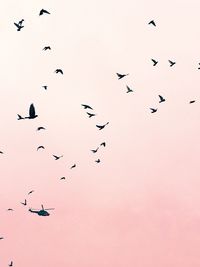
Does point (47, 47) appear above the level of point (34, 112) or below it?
above

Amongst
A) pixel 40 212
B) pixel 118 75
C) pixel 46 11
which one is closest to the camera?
pixel 40 212

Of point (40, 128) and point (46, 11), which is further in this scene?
point (40, 128)

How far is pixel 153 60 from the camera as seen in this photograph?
37.3 meters

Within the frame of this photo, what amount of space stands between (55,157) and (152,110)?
25.0 feet

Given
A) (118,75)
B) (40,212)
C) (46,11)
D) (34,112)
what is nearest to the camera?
(34,112)

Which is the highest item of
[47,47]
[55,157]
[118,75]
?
[47,47]

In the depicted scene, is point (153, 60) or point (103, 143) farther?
point (103, 143)

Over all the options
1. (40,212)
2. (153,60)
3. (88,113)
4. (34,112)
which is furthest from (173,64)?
(34,112)

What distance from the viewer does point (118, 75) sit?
37.1 m

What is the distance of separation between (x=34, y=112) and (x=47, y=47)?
15.0 m

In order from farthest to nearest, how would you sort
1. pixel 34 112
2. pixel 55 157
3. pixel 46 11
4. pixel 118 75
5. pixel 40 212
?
pixel 55 157 → pixel 118 75 → pixel 46 11 → pixel 40 212 → pixel 34 112

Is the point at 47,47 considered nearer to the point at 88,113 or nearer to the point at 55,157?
the point at 88,113

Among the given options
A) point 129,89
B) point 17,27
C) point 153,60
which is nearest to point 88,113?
point 129,89

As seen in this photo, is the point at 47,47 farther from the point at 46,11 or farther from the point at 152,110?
the point at 152,110
